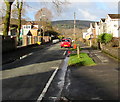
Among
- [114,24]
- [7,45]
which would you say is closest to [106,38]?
[7,45]

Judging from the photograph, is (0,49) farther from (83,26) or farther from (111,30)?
(83,26)

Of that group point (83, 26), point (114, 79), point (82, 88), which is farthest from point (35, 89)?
point (83, 26)

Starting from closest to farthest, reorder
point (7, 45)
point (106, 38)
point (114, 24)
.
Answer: point (7, 45)
point (106, 38)
point (114, 24)

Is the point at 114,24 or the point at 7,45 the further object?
the point at 114,24

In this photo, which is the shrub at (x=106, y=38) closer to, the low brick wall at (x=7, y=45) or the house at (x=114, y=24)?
the low brick wall at (x=7, y=45)

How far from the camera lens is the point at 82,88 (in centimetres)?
707

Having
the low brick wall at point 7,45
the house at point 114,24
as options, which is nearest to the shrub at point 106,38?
the low brick wall at point 7,45

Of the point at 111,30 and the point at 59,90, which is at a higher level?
the point at 111,30

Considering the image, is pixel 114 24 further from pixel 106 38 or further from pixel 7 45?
pixel 7 45

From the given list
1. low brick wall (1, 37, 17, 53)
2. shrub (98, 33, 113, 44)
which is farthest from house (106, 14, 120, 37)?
low brick wall (1, 37, 17, 53)

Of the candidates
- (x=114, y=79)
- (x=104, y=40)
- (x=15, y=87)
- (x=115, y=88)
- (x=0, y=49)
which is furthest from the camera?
(x=104, y=40)

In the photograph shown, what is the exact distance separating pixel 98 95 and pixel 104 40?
21.6m

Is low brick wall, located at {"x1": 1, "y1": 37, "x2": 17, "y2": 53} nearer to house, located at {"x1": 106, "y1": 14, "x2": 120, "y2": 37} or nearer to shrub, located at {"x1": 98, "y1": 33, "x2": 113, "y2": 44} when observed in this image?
shrub, located at {"x1": 98, "y1": 33, "x2": 113, "y2": 44}

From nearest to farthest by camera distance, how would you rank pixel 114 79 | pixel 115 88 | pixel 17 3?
pixel 115 88, pixel 114 79, pixel 17 3
